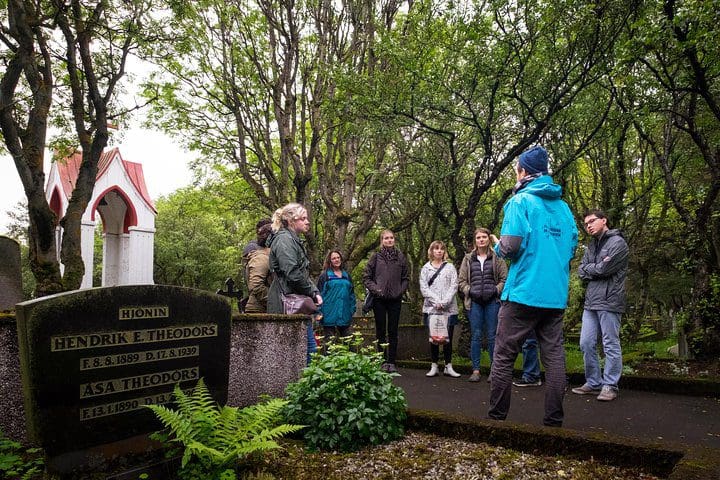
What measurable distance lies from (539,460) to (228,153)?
14971mm

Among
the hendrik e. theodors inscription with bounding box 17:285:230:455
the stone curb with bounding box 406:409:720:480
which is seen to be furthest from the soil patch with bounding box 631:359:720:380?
the hendrik e. theodors inscription with bounding box 17:285:230:455

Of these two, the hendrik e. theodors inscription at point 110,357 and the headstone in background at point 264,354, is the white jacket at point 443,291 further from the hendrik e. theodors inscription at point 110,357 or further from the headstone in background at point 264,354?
the hendrik e. theodors inscription at point 110,357

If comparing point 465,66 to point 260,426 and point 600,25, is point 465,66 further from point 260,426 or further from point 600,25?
point 260,426

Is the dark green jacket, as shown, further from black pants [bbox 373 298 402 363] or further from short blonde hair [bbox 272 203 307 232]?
black pants [bbox 373 298 402 363]

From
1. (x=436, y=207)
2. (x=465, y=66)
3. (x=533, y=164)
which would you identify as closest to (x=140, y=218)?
(x=436, y=207)

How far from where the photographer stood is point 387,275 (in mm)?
8117

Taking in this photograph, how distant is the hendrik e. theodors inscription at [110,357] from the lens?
3.34 metres

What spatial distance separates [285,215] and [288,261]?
564mm

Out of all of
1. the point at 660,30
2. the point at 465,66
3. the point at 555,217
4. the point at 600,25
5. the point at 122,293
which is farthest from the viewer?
the point at 465,66

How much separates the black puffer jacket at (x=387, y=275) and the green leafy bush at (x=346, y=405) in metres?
3.57

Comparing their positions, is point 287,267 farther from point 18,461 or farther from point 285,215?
point 18,461

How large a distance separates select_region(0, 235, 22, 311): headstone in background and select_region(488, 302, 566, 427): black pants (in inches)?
261

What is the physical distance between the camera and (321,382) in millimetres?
4336

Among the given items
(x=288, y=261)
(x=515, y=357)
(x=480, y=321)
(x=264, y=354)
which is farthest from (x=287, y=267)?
(x=480, y=321)
